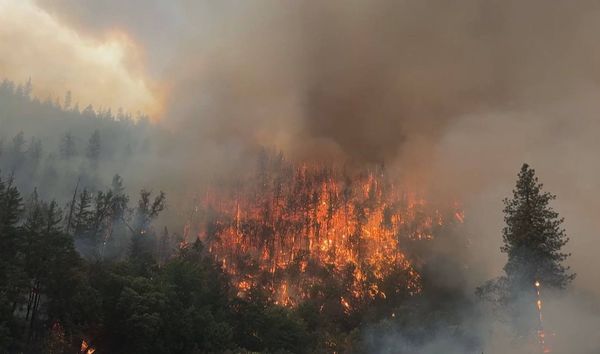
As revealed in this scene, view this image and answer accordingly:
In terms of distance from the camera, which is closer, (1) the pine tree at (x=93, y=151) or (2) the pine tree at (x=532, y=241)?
(2) the pine tree at (x=532, y=241)

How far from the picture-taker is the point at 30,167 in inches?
6161

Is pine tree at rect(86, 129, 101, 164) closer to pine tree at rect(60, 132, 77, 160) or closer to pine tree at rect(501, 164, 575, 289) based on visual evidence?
pine tree at rect(60, 132, 77, 160)

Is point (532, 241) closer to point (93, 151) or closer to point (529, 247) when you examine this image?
point (529, 247)

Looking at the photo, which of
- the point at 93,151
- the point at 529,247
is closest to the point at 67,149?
the point at 93,151

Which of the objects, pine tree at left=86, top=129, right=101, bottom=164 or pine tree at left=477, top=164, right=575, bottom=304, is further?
pine tree at left=86, top=129, right=101, bottom=164

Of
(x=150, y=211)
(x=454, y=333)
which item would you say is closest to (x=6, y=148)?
(x=150, y=211)

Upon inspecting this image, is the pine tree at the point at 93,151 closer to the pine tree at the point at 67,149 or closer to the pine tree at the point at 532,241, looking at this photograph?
the pine tree at the point at 67,149

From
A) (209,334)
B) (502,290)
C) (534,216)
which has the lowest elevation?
(209,334)

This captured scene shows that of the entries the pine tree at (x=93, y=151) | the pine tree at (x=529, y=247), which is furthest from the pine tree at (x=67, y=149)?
the pine tree at (x=529, y=247)

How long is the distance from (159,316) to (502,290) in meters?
44.9

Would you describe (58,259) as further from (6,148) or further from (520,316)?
(6,148)

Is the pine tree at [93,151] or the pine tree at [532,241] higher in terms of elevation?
the pine tree at [93,151]

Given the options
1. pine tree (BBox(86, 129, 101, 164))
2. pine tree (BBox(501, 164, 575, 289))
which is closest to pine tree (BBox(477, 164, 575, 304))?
pine tree (BBox(501, 164, 575, 289))

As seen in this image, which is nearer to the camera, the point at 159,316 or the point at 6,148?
the point at 159,316
